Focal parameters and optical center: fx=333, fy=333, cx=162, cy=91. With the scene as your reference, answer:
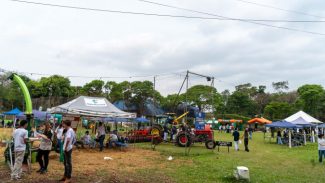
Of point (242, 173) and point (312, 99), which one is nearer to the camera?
point (242, 173)

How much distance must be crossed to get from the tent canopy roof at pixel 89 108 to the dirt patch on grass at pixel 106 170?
271 cm

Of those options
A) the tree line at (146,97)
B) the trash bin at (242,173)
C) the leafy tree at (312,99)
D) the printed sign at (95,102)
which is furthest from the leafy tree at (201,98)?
the trash bin at (242,173)

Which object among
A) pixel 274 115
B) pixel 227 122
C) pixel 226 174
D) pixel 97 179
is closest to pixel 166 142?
pixel 226 174

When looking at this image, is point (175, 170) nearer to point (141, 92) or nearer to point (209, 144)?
point (209, 144)

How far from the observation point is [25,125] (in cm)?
934

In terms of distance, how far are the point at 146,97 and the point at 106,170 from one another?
43.3 m

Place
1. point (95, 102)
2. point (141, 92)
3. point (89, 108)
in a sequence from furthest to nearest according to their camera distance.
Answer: point (141, 92)
point (95, 102)
point (89, 108)

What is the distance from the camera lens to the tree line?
54531mm

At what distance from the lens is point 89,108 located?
58.1 ft

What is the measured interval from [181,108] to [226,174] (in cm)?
3102

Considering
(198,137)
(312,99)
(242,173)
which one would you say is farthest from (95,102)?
(312,99)

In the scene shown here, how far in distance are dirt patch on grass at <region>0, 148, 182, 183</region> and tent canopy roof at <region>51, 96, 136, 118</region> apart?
271 centimetres

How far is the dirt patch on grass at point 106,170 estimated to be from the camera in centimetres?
966

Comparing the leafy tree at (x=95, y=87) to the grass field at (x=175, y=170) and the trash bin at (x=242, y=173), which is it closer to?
the grass field at (x=175, y=170)
